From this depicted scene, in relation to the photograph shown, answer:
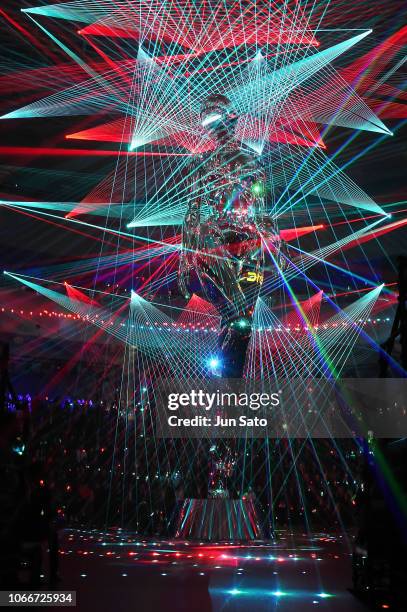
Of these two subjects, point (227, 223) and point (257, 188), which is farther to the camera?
point (257, 188)

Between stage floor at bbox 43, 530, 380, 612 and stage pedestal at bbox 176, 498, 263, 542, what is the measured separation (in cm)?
43

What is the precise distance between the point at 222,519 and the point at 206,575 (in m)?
3.55

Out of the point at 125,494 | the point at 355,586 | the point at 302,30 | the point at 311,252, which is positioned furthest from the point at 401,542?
the point at 311,252

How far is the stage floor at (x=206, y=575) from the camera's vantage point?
5.86 metres

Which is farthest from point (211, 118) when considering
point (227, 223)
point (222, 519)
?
point (222, 519)

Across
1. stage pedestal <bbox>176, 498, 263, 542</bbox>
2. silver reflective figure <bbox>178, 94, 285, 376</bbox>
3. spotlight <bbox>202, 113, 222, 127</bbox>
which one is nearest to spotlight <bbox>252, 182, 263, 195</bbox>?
silver reflective figure <bbox>178, 94, 285, 376</bbox>

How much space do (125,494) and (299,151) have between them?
801 cm

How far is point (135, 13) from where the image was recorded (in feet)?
32.5

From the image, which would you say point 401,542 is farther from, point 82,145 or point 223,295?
point 82,145

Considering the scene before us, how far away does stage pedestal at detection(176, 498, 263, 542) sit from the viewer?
10812 mm

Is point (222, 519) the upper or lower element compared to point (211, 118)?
lower

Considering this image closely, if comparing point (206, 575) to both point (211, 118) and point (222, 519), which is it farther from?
point (211, 118)

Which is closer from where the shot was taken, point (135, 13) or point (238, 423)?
point (135, 13)

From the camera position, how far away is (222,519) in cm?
1090
